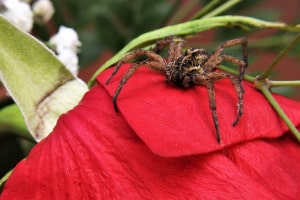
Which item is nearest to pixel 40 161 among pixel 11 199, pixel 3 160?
pixel 11 199

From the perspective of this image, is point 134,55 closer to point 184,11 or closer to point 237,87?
point 237,87

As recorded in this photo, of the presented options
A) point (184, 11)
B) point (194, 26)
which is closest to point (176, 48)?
point (194, 26)

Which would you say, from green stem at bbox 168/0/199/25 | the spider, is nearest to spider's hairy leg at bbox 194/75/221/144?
the spider

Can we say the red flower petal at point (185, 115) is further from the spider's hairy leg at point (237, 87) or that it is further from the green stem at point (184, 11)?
the green stem at point (184, 11)

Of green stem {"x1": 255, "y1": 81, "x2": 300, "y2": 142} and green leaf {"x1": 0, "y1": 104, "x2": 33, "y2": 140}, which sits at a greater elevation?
green stem {"x1": 255, "y1": 81, "x2": 300, "y2": 142}

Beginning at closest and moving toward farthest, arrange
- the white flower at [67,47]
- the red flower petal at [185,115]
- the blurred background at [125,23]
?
the red flower petal at [185,115], the white flower at [67,47], the blurred background at [125,23]

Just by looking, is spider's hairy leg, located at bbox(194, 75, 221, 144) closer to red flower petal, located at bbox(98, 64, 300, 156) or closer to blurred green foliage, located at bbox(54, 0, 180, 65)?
red flower petal, located at bbox(98, 64, 300, 156)

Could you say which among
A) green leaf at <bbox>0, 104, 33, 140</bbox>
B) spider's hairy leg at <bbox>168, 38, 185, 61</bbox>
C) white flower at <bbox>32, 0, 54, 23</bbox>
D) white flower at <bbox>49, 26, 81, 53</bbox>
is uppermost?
white flower at <bbox>32, 0, 54, 23</bbox>

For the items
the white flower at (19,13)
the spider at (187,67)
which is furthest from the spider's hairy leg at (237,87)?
the white flower at (19,13)
